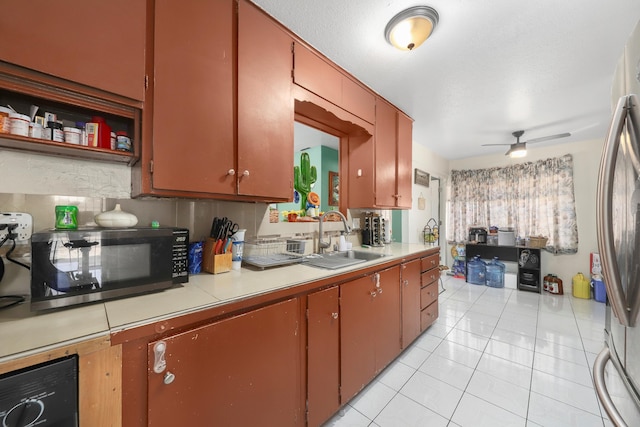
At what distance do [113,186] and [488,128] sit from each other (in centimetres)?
400

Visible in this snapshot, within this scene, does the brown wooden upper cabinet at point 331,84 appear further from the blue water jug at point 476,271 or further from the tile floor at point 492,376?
the blue water jug at point 476,271

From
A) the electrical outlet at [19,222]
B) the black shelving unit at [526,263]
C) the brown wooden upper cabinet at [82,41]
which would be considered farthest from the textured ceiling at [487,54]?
the black shelving unit at [526,263]

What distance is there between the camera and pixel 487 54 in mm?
1744

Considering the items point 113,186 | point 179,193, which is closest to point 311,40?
point 179,193

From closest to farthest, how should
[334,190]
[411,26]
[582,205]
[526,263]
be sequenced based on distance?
[411,26] < [334,190] < [582,205] < [526,263]

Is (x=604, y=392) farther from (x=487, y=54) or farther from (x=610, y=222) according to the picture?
(x=487, y=54)

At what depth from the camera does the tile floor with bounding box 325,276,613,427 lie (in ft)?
4.79

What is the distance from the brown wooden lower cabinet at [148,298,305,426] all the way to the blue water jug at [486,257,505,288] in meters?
4.26

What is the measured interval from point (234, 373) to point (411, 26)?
2.02m

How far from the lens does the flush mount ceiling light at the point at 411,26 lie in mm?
1366

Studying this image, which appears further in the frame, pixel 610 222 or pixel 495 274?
pixel 495 274

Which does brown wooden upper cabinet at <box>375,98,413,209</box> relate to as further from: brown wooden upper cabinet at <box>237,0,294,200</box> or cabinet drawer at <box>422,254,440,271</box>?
brown wooden upper cabinet at <box>237,0,294,200</box>

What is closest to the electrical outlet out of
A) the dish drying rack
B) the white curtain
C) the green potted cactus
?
the dish drying rack

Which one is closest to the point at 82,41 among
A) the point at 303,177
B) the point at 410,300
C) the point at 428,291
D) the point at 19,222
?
the point at 19,222
